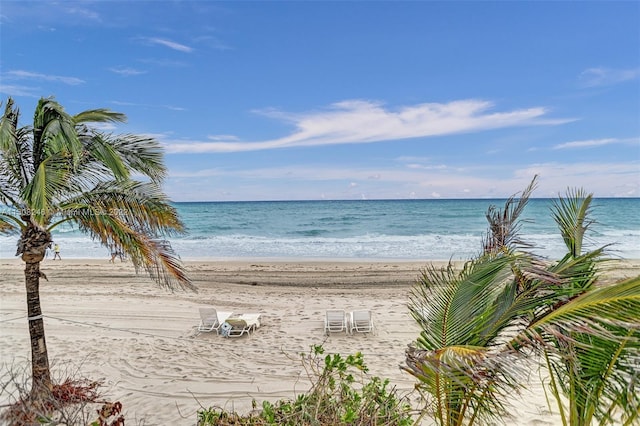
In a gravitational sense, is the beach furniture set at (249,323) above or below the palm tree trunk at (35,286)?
below

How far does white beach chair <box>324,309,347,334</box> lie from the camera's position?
29.3ft

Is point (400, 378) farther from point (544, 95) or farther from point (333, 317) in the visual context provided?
point (544, 95)

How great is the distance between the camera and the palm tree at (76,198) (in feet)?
14.6

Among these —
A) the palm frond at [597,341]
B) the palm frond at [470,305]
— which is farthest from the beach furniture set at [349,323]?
the palm frond at [470,305]

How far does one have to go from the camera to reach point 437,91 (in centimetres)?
3759

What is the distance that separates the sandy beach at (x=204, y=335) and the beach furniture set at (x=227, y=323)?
0.72 feet

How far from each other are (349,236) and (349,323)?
22.4 meters

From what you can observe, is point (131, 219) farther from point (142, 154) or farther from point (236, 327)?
point (236, 327)

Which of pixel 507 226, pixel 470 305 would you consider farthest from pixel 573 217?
pixel 470 305

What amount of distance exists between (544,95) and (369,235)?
2162 cm

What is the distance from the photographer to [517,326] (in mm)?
2766

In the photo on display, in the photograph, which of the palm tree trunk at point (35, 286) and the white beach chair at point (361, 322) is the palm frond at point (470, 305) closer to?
the palm tree trunk at point (35, 286)

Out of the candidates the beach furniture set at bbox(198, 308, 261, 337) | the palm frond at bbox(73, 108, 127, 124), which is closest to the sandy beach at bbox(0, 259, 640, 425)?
the beach furniture set at bbox(198, 308, 261, 337)

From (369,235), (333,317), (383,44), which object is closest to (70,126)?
(333,317)
